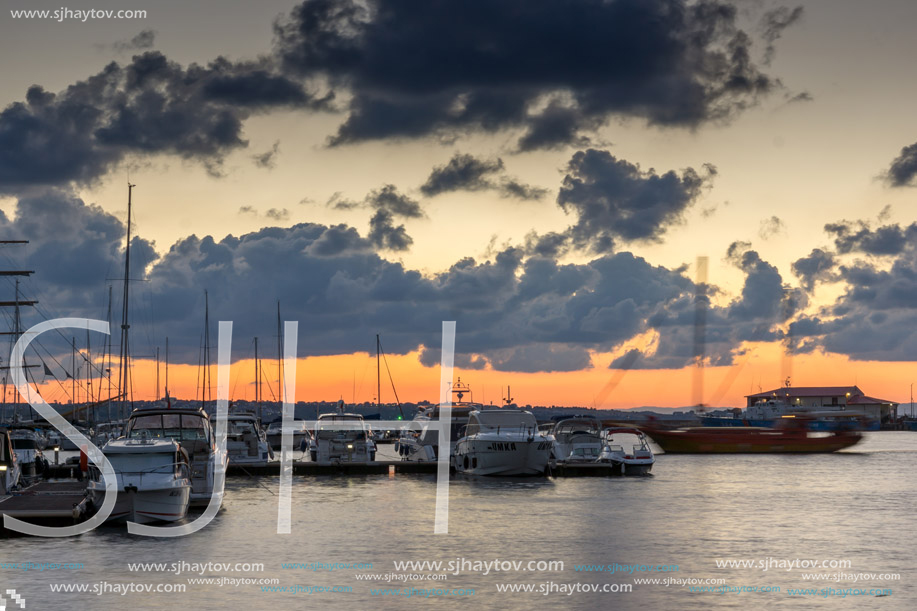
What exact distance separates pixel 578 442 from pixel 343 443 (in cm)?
1374

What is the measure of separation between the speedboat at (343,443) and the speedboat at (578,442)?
11.2 m

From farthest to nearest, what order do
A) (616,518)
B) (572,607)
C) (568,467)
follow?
(568,467) < (616,518) < (572,607)

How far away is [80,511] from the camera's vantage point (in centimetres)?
3262

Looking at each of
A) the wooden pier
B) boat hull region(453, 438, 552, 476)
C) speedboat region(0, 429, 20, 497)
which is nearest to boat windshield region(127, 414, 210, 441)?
the wooden pier

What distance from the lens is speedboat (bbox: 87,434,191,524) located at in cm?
3291

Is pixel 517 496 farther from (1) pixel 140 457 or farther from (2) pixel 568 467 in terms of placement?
(1) pixel 140 457

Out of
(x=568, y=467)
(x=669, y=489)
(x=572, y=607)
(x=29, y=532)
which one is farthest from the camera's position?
(x=568, y=467)

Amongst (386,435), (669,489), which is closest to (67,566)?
(669,489)

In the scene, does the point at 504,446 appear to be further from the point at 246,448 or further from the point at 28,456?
the point at 28,456

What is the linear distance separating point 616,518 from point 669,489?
14532 millimetres

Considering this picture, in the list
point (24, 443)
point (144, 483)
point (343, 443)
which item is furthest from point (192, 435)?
point (343, 443)

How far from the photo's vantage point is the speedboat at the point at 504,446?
53.7 metres

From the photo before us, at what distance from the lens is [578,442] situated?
6141cm

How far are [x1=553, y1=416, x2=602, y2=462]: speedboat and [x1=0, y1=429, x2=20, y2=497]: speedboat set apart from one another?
27.2 metres
